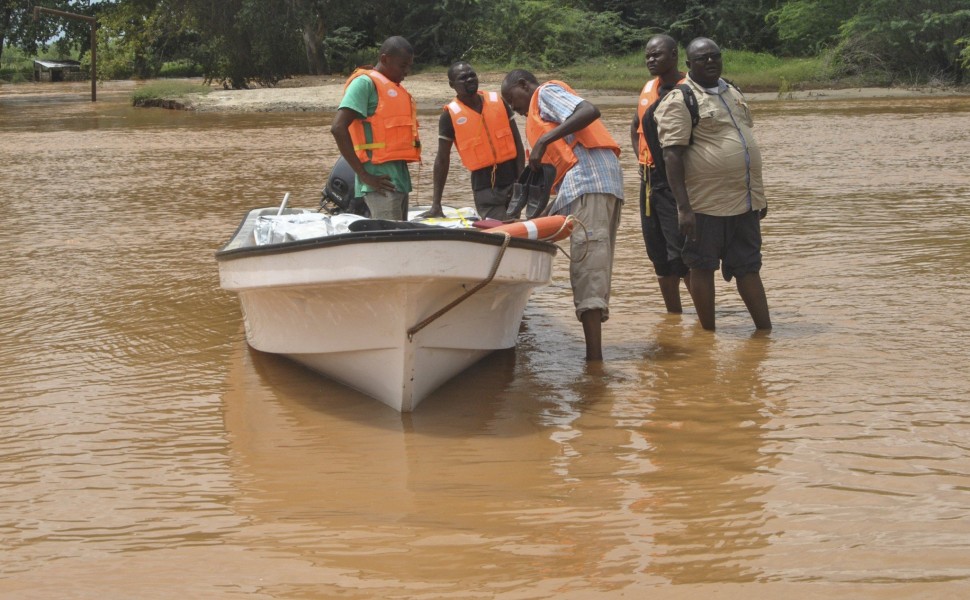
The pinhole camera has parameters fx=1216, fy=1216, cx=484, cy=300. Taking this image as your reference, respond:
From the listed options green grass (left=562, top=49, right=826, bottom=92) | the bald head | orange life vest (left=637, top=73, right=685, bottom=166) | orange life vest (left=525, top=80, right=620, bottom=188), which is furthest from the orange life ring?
green grass (left=562, top=49, right=826, bottom=92)

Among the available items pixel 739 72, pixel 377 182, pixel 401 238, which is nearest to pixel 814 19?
pixel 739 72

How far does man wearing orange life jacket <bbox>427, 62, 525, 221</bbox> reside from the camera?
21.7 feet

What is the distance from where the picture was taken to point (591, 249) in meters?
6.05

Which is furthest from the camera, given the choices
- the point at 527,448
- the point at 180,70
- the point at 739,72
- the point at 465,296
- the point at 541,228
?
the point at 180,70

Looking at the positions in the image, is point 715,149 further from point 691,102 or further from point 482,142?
point 482,142

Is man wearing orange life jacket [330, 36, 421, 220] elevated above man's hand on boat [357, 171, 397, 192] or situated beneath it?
elevated above

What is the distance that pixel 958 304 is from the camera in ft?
23.7

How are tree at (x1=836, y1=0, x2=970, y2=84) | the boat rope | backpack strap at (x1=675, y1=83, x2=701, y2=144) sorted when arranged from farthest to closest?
tree at (x1=836, y1=0, x2=970, y2=84), backpack strap at (x1=675, y1=83, x2=701, y2=144), the boat rope

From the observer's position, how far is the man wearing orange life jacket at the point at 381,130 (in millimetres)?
6223

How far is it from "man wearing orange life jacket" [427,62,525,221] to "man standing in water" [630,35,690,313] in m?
0.70

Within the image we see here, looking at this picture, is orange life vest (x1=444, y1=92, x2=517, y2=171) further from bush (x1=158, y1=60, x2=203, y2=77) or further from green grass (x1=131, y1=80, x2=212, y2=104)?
bush (x1=158, y1=60, x2=203, y2=77)

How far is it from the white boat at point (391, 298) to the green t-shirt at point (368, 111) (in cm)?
88

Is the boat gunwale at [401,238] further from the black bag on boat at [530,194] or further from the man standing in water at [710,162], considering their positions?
the man standing in water at [710,162]

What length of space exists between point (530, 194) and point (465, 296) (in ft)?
3.72
